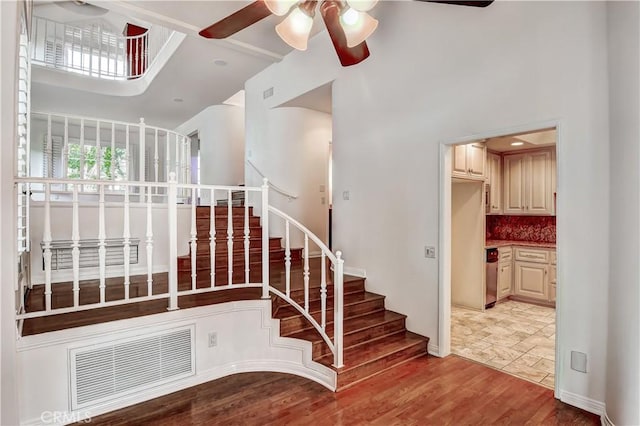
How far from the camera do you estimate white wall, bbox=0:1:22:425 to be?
76.5 inches

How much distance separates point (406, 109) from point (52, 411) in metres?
3.98

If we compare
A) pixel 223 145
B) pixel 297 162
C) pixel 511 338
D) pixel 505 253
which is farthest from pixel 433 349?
pixel 223 145

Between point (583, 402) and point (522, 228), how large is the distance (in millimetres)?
3991

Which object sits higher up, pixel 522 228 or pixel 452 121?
pixel 452 121

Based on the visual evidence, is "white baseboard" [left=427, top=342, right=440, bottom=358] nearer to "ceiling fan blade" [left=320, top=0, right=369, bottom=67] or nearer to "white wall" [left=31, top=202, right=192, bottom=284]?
"ceiling fan blade" [left=320, top=0, right=369, bottom=67]

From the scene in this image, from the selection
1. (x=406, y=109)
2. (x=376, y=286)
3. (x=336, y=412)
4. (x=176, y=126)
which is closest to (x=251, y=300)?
(x=336, y=412)

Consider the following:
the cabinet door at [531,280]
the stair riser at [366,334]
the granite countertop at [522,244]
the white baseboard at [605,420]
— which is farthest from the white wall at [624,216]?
the cabinet door at [531,280]

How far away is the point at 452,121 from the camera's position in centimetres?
323

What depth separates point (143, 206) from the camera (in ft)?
13.8

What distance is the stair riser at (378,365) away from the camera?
2.76 meters

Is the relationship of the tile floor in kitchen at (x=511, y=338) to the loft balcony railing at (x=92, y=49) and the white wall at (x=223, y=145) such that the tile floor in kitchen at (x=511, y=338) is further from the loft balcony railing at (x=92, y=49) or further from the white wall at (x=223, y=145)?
the loft balcony railing at (x=92, y=49)

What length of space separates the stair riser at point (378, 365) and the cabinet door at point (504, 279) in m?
2.55

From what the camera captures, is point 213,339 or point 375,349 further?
point 375,349

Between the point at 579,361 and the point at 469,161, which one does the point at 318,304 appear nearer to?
the point at 579,361
